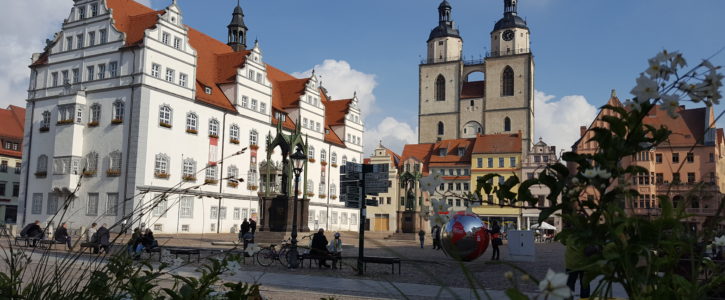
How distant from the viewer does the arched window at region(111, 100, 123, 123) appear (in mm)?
36781

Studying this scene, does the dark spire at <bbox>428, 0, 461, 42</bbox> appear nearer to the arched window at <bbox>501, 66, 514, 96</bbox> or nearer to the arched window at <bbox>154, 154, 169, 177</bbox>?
the arched window at <bbox>501, 66, 514, 96</bbox>

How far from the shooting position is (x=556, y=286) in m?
1.31

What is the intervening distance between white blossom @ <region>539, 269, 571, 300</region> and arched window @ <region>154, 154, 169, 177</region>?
37.9 m

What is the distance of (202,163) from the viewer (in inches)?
1591

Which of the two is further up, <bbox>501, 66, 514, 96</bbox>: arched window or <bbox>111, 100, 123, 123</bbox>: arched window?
<bbox>501, 66, 514, 96</bbox>: arched window

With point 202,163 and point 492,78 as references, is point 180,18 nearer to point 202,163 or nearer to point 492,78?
point 202,163

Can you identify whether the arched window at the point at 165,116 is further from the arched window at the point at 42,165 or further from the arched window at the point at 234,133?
the arched window at the point at 42,165

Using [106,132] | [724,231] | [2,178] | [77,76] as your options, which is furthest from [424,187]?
[2,178]

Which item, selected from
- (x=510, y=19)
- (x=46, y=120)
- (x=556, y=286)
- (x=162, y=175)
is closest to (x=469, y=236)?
(x=556, y=286)

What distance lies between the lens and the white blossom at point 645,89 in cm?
175

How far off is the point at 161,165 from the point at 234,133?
24.5 ft

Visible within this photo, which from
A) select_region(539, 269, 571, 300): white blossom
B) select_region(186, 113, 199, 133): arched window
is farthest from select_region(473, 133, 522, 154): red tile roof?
select_region(539, 269, 571, 300): white blossom

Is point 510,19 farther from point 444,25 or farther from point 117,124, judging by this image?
point 117,124

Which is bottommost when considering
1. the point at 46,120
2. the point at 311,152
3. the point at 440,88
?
the point at 311,152
